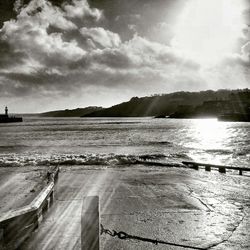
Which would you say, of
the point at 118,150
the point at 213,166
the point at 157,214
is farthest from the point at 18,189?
the point at 118,150

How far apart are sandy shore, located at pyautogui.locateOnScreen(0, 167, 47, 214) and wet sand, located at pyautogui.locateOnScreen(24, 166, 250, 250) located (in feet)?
2.84

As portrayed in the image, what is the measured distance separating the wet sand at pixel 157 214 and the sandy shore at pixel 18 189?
0.86 metres

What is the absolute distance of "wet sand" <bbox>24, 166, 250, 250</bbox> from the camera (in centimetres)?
635

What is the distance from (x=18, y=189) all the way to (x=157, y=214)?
625 cm

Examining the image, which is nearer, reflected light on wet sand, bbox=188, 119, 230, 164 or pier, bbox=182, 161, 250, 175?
pier, bbox=182, 161, 250, 175

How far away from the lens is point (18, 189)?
1208 cm

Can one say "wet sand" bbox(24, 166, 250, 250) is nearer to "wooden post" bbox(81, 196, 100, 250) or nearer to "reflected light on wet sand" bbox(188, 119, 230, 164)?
"wooden post" bbox(81, 196, 100, 250)

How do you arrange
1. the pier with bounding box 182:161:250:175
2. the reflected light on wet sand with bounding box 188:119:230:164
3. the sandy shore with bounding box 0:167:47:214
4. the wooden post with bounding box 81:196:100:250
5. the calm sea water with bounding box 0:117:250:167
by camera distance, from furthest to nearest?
the reflected light on wet sand with bounding box 188:119:230:164 < the calm sea water with bounding box 0:117:250:167 < the pier with bounding box 182:161:250:175 < the sandy shore with bounding box 0:167:47:214 < the wooden post with bounding box 81:196:100:250

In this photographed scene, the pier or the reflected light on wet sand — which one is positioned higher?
the pier

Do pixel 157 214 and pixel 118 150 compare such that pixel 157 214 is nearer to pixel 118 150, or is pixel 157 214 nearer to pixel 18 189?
pixel 18 189

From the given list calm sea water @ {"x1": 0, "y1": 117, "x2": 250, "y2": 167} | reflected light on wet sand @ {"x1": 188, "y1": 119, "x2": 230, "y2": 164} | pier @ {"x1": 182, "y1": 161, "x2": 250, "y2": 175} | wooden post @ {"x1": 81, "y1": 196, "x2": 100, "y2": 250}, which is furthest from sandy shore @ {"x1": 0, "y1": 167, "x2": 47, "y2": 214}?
reflected light on wet sand @ {"x1": 188, "y1": 119, "x2": 230, "y2": 164}

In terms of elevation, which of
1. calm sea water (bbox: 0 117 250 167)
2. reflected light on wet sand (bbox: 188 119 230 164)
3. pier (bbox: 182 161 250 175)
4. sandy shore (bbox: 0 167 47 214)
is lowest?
reflected light on wet sand (bbox: 188 119 230 164)

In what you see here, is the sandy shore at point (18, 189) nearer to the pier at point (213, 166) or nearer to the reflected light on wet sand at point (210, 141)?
the pier at point (213, 166)

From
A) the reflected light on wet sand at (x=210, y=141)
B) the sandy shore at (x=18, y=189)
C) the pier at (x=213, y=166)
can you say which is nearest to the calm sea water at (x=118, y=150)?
the reflected light on wet sand at (x=210, y=141)
